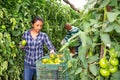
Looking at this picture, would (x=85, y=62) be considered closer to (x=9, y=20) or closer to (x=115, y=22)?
(x=115, y=22)

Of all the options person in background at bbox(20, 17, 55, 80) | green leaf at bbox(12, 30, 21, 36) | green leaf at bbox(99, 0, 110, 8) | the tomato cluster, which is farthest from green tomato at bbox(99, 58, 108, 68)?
green leaf at bbox(12, 30, 21, 36)

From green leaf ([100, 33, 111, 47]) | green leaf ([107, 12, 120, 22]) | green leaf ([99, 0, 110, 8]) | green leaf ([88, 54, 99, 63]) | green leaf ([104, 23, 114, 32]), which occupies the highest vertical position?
green leaf ([99, 0, 110, 8])

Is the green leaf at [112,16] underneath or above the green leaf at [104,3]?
underneath

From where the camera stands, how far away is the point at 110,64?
159cm

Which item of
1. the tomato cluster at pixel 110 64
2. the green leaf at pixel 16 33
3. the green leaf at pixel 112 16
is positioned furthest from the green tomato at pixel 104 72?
the green leaf at pixel 16 33

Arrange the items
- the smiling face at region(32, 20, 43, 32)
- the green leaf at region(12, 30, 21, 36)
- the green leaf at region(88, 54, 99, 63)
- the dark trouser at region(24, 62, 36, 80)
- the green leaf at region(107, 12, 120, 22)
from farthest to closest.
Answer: the green leaf at region(12, 30, 21, 36) → the dark trouser at region(24, 62, 36, 80) → the smiling face at region(32, 20, 43, 32) → the green leaf at region(88, 54, 99, 63) → the green leaf at region(107, 12, 120, 22)

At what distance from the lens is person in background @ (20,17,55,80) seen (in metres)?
4.16

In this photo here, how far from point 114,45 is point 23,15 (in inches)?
132

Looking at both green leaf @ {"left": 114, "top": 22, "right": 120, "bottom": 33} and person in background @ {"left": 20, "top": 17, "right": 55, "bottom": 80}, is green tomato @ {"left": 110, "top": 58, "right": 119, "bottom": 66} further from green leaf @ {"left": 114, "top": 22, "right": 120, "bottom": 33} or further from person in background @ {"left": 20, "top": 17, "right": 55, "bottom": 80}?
person in background @ {"left": 20, "top": 17, "right": 55, "bottom": 80}

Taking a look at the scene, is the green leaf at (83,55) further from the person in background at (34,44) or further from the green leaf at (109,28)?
the person in background at (34,44)

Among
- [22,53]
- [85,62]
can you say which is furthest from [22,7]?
[85,62]

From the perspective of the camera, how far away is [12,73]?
4.54 m

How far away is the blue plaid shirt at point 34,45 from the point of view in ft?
13.7

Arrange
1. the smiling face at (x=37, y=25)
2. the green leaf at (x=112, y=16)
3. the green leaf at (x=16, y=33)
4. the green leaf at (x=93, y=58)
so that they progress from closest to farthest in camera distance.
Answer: the green leaf at (x=112, y=16) < the green leaf at (x=93, y=58) < the smiling face at (x=37, y=25) < the green leaf at (x=16, y=33)
